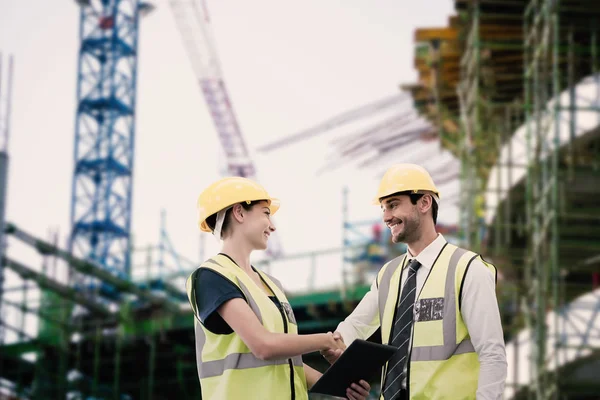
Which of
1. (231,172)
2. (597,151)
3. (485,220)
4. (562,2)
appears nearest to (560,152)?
(597,151)

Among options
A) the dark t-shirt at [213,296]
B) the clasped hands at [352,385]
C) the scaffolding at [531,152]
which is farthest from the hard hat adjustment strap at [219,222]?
the scaffolding at [531,152]

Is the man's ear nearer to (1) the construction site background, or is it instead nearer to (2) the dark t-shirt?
(2) the dark t-shirt

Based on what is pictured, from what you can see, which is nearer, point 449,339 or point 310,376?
point 449,339

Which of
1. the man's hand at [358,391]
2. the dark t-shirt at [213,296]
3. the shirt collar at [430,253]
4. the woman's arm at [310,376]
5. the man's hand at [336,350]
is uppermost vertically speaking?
the shirt collar at [430,253]

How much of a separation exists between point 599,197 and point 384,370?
2048 centimetres

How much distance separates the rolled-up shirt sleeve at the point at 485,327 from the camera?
5.83 meters

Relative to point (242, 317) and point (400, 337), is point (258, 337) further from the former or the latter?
point (400, 337)

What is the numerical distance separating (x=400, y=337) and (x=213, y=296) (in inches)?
42.4

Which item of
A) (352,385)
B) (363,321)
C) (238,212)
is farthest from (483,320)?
(238,212)

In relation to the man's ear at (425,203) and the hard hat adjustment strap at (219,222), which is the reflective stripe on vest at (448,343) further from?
the hard hat adjustment strap at (219,222)

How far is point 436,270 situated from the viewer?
20.5 feet

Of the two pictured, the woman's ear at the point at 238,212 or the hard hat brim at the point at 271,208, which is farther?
the hard hat brim at the point at 271,208

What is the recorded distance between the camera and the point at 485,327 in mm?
5941

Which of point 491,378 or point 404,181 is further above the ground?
point 404,181
